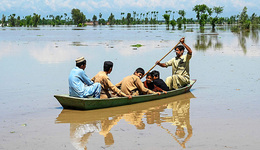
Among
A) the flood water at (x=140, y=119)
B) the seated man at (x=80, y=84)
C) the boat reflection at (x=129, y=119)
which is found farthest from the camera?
the seated man at (x=80, y=84)

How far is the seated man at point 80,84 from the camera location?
8.41 m

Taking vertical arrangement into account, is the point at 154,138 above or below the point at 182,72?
below

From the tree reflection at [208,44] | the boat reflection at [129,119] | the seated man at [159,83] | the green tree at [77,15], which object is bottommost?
the boat reflection at [129,119]

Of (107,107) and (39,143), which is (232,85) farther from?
(39,143)

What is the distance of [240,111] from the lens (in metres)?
8.38

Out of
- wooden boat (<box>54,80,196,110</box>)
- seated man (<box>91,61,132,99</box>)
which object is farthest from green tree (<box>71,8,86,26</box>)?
seated man (<box>91,61,132,99</box>)

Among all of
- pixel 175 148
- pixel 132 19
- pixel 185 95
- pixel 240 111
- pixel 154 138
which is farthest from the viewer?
pixel 132 19

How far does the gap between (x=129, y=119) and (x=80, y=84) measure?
145 centimetres

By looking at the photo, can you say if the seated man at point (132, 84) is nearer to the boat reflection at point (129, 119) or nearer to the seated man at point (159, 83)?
the boat reflection at point (129, 119)

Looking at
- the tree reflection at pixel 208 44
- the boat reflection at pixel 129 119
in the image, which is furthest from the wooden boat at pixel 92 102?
the tree reflection at pixel 208 44

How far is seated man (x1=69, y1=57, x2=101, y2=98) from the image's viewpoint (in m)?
8.41

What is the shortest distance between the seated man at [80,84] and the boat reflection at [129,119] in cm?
45

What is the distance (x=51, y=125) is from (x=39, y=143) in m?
1.23

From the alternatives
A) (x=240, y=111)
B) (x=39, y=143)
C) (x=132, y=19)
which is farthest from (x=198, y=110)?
(x=132, y=19)
